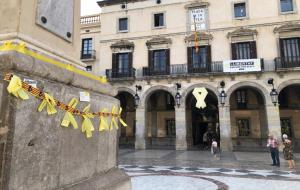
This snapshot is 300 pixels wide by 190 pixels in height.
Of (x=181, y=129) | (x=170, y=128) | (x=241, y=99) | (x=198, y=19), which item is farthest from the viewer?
(x=170, y=128)

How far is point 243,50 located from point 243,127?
22.8 ft

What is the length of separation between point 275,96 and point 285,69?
86.8 inches

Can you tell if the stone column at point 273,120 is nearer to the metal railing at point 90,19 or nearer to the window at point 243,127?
the window at point 243,127

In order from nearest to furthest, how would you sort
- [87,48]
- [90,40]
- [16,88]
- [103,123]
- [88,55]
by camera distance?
[16,88] < [103,123] < [88,55] < [90,40] < [87,48]

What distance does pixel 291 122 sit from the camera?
21844 millimetres

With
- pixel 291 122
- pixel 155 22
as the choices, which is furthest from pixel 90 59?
pixel 291 122

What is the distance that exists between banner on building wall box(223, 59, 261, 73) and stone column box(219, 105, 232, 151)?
9.80ft

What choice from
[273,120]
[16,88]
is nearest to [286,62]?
[273,120]

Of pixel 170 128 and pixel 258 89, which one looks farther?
pixel 170 128

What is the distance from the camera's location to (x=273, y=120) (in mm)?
18734

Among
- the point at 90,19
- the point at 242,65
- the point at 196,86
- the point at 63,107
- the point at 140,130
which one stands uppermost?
the point at 90,19

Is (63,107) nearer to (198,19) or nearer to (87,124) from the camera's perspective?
(87,124)

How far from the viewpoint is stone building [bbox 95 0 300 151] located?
19.6 m

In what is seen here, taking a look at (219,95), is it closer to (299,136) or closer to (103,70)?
(299,136)
